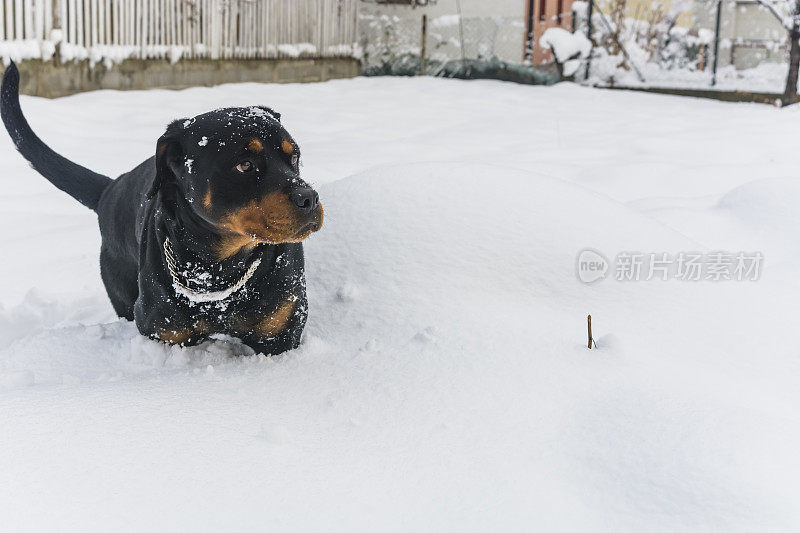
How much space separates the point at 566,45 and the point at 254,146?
10.6 meters

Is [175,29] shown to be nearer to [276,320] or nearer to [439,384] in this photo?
[276,320]

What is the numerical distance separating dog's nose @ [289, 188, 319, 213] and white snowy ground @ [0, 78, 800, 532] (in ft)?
1.76

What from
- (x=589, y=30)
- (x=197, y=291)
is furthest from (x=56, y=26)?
(x=589, y=30)

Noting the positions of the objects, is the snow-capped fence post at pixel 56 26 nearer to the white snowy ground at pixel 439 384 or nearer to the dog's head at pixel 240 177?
the white snowy ground at pixel 439 384

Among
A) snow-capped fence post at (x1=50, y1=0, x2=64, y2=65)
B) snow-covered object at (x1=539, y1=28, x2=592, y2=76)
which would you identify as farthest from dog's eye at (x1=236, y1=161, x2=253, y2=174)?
snow-covered object at (x1=539, y1=28, x2=592, y2=76)

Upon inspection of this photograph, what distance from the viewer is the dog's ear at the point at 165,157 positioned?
218cm

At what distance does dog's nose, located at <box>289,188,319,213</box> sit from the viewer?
6.50ft

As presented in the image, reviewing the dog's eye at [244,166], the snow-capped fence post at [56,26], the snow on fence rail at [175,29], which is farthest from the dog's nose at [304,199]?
the snow-capped fence post at [56,26]

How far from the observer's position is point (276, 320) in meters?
2.36

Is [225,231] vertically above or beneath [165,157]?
beneath

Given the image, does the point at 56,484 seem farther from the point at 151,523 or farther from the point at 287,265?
the point at 287,265

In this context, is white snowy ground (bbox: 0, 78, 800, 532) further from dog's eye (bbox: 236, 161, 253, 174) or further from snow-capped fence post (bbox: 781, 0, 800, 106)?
snow-capped fence post (bbox: 781, 0, 800, 106)

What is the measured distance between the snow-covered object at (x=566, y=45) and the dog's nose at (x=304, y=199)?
10576 millimetres

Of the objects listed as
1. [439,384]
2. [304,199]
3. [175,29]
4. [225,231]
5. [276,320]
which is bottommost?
[439,384]
